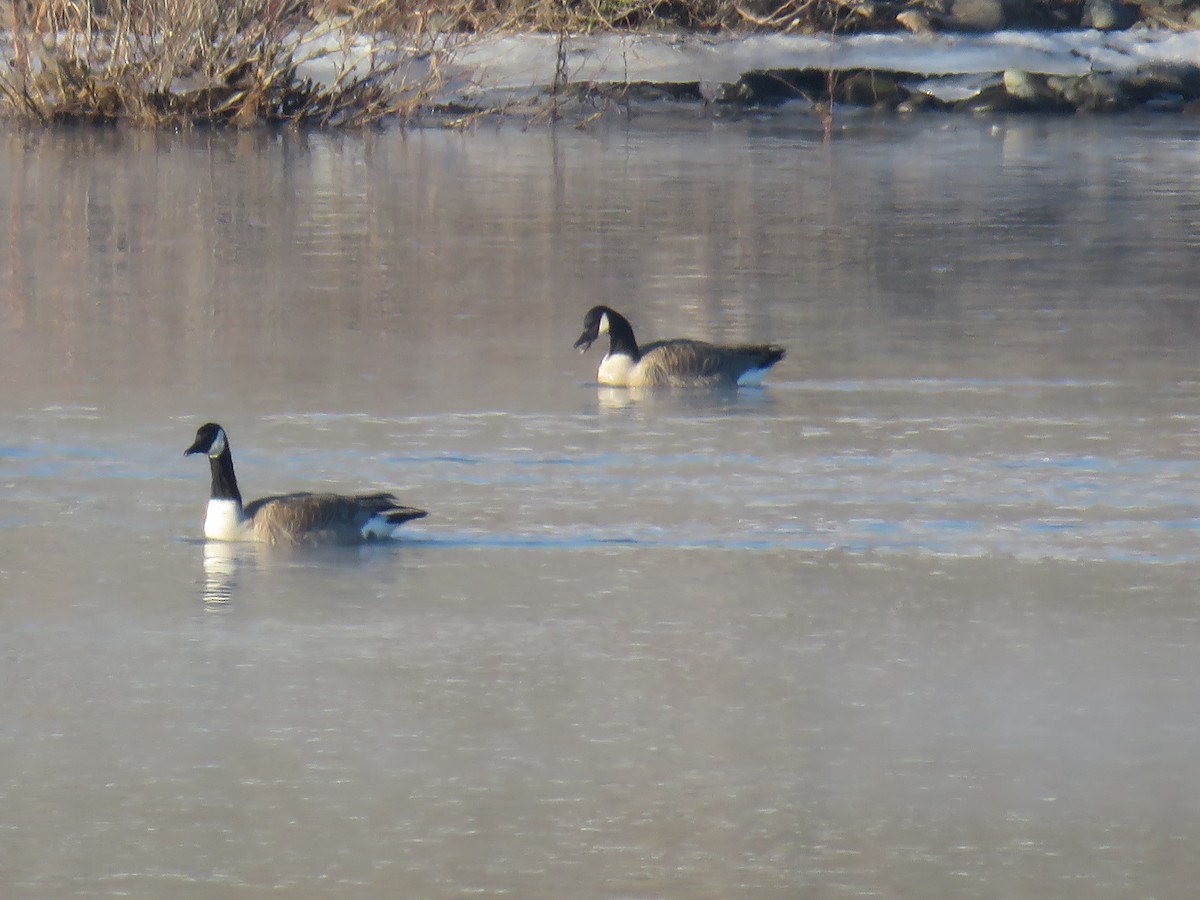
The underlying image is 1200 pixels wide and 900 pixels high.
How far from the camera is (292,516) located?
6.39 meters

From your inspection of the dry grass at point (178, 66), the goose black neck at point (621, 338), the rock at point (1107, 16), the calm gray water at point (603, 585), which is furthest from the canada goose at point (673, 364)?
the rock at point (1107, 16)

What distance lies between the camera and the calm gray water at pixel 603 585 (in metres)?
4.27

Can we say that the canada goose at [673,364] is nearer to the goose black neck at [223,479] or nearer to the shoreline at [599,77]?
the goose black neck at [223,479]

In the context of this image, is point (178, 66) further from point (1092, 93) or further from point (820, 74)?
point (1092, 93)

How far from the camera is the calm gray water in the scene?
4266mm

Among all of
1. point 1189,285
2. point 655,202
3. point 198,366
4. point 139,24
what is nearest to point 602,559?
point 198,366

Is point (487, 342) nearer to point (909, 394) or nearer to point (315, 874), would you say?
point (909, 394)

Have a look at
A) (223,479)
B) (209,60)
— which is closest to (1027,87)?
(209,60)

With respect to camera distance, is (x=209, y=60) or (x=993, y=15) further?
(x=993, y=15)

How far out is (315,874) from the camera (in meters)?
4.07

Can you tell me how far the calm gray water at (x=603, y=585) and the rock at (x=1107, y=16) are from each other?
17168mm

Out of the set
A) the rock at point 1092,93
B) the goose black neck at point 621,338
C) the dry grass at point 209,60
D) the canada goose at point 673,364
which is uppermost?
the dry grass at point 209,60

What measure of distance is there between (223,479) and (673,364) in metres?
2.96

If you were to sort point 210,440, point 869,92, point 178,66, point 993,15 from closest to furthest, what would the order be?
point 210,440 < point 178,66 < point 869,92 < point 993,15
